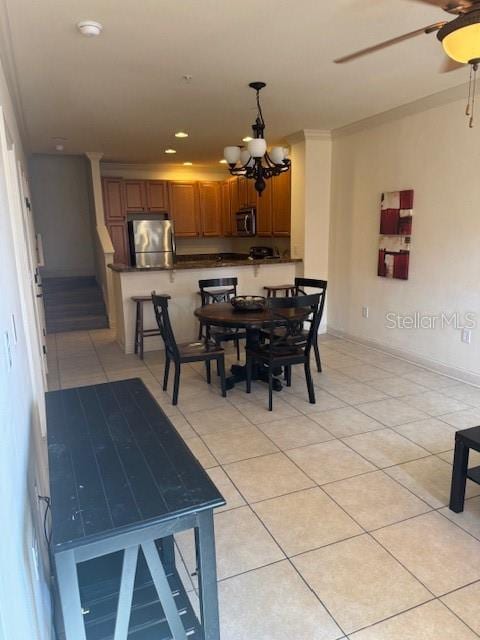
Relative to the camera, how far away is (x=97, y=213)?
21.0ft

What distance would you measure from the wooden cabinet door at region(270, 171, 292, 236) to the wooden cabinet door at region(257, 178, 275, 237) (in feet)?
0.33

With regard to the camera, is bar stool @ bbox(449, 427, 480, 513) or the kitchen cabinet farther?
the kitchen cabinet

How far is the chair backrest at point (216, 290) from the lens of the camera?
486 centimetres

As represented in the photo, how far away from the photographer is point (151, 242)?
7.02 metres

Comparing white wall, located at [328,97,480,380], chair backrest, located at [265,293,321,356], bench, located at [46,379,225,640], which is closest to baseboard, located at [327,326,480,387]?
white wall, located at [328,97,480,380]

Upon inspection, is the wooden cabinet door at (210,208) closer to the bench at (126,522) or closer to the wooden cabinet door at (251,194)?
the wooden cabinet door at (251,194)

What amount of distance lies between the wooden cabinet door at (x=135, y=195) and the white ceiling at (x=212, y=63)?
2.29m

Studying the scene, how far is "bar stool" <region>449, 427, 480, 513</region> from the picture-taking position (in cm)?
201

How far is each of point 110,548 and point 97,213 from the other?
6.06m

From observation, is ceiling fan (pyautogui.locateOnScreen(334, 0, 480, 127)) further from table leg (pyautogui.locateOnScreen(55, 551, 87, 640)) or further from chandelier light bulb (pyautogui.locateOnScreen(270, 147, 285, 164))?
table leg (pyautogui.locateOnScreen(55, 551, 87, 640))

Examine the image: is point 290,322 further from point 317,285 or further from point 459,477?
point 459,477

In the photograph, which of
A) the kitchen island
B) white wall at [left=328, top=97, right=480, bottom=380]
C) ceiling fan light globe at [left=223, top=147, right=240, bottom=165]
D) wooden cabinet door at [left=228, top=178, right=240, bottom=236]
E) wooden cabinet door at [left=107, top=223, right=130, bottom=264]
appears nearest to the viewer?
ceiling fan light globe at [left=223, top=147, right=240, bottom=165]

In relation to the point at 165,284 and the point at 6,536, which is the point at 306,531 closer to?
the point at 6,536

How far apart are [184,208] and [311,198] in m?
3.10
